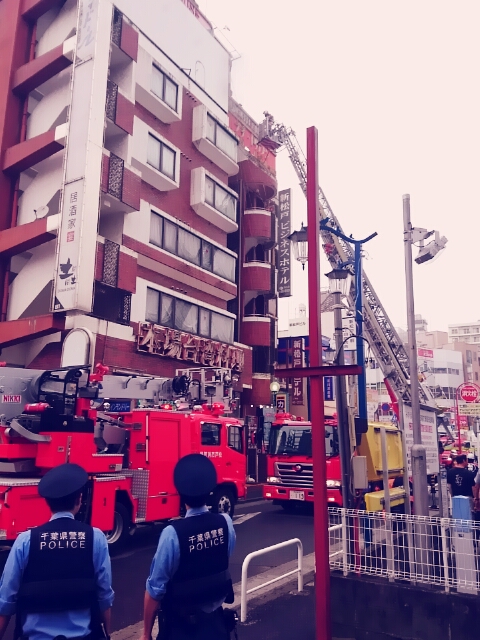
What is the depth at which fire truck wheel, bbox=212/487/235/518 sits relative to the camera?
13.6 m

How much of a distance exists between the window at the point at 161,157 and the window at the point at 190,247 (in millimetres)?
2196

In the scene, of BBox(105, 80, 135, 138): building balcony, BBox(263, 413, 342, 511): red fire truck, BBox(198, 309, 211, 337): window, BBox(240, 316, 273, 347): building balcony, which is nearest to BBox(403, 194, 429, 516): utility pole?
BBox(263, 413, 342, 511): red fire truck

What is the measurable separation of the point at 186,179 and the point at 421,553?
23415 mm

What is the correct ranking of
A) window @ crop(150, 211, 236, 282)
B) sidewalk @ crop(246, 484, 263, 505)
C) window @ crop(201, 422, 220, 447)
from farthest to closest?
window @ crop(150, 211, 236, 282), sidewalk @ crop(246, 484, 263, 505), window @ crop(201, 422, 220, 447)

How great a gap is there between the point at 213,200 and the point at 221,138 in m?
3.64

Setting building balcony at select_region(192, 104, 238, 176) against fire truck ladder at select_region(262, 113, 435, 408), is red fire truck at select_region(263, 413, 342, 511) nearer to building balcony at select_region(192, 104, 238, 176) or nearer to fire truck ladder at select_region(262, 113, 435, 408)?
fire truck ladder at select_region(262, 113, 435, 408)

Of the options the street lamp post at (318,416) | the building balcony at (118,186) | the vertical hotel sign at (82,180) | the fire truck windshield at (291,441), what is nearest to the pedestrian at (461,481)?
the fire truck windshield at (291,441)

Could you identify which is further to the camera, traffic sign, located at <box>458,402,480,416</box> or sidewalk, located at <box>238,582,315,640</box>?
traffic sign, located at <box>458,402,480,416</box>

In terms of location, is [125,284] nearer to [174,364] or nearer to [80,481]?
[174,364]

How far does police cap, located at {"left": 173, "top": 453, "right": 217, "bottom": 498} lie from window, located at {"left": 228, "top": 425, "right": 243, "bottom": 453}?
11075 millimetres

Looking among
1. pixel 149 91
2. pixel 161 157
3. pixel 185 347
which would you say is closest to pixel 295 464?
pixel 185 347

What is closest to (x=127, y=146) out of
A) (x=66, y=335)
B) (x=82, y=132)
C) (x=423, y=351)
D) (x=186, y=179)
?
(x=82, y=132)

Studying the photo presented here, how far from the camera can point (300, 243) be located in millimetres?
8328

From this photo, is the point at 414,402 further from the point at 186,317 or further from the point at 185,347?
the point at 186,317
